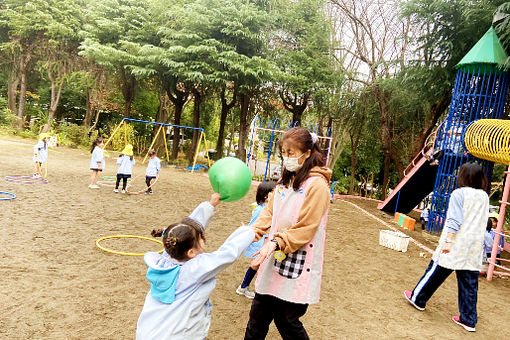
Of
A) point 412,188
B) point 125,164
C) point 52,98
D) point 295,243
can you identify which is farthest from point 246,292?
point 52,98

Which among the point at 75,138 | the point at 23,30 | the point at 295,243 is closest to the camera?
the point at 295,243

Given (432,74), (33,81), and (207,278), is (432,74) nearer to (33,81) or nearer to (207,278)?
(207,278)

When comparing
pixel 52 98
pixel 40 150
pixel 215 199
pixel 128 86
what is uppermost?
pixel 128 86

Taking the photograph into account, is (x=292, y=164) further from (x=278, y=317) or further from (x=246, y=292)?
(x=246, y=292)

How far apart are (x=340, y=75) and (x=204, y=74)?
732 centimetres

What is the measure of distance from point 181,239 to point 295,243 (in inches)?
27.7

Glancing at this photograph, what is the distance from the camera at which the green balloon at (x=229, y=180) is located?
2725 millimetres

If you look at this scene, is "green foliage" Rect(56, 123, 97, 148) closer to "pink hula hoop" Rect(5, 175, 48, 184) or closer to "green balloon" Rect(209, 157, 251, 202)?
"pink hula hoop" Rect(5, 175, 48, 184)

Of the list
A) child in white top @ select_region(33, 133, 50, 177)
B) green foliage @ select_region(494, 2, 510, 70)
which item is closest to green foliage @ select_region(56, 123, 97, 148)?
child in white top @ select_region(33, 133, 50, 177)

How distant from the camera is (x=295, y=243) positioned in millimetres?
2291

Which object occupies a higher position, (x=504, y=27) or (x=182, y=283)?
(x=504, y=27)

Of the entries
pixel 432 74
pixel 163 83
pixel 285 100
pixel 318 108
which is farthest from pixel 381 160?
pixel 163 83

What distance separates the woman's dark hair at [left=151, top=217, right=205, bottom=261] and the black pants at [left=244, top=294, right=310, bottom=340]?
0.69 metres

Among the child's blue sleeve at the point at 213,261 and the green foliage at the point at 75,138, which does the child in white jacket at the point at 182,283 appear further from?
the green foliage at the point at 75,138
